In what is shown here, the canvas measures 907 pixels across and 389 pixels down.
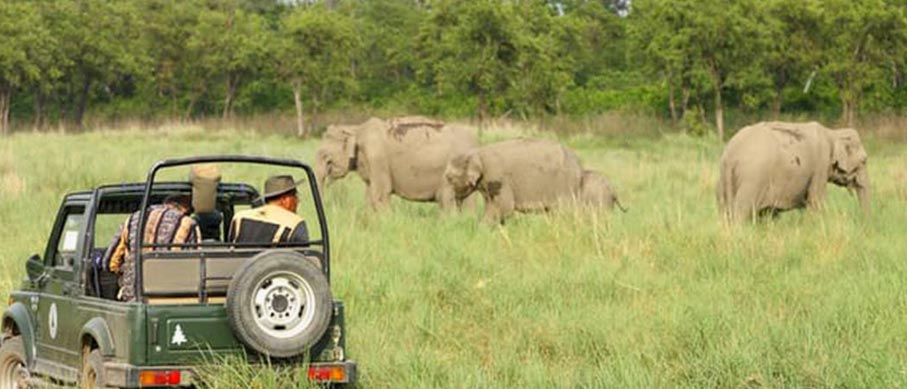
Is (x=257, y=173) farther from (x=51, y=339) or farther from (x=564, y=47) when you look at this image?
(x=564, y=47)

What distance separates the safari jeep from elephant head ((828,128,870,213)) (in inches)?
469

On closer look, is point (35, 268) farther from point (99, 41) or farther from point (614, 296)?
point (99, 41)

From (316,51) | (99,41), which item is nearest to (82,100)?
(99,41)

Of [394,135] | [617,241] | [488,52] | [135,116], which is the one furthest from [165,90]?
[617,241]

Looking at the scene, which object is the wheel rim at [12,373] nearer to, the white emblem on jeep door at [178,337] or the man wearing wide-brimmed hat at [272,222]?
the man wearing wide-brimmed hat at [272,222]

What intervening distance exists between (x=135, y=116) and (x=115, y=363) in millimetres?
59839

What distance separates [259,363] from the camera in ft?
25.7

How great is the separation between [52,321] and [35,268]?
54 centimetres

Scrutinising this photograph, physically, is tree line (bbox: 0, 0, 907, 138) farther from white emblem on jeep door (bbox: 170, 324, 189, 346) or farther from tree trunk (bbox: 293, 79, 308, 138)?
white emblem on jeep door (bbox: 170, 324, 189, 346)

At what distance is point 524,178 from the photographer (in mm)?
19953

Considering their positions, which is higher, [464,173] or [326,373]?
[464,173]

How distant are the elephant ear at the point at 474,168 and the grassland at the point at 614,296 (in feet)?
2.90

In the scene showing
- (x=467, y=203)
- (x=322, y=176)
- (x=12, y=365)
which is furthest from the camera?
(x=322, y=176)

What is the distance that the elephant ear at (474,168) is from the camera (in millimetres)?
20156
